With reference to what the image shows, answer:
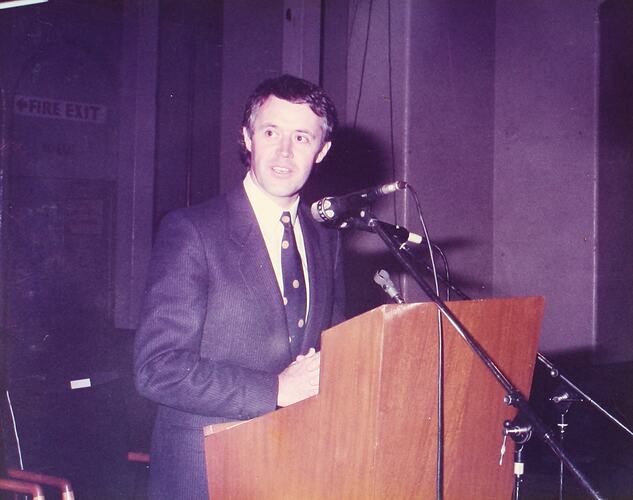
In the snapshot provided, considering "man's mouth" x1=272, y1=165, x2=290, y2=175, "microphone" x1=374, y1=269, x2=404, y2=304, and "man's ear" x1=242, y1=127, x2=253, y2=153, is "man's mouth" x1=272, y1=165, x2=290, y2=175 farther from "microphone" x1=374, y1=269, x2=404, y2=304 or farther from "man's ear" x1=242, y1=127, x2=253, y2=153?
"microphone" x1=374, y1=269, x2=404, y2=304

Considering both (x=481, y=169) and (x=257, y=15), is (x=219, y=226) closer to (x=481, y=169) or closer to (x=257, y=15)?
(x=481, y=169)

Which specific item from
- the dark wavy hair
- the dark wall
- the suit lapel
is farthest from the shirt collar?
the dark wall

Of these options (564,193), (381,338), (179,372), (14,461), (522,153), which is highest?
(522,153)

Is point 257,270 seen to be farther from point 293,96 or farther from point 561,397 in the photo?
point 561,397

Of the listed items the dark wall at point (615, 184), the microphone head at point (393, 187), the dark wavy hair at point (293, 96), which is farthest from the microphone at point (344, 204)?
the dark wall at point (615, 184)

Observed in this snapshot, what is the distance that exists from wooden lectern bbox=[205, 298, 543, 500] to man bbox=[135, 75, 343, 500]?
0.17 meters

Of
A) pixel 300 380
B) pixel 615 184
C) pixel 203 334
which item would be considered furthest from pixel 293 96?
pixel 615 184

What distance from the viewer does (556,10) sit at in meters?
4.07

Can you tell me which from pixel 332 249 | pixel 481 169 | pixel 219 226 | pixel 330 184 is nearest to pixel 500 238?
pixel 481 169

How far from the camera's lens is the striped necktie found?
1989 mm

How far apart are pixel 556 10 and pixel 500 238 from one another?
1575mm

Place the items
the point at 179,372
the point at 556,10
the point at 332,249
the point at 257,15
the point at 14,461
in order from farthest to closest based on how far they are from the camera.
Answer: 1. the point at 257,15
2. the point at 556,10
3. the point at 14,461
4. the point at 332,249
5. the point at 179,372

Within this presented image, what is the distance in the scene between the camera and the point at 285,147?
2053mm

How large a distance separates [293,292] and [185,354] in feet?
1.47
